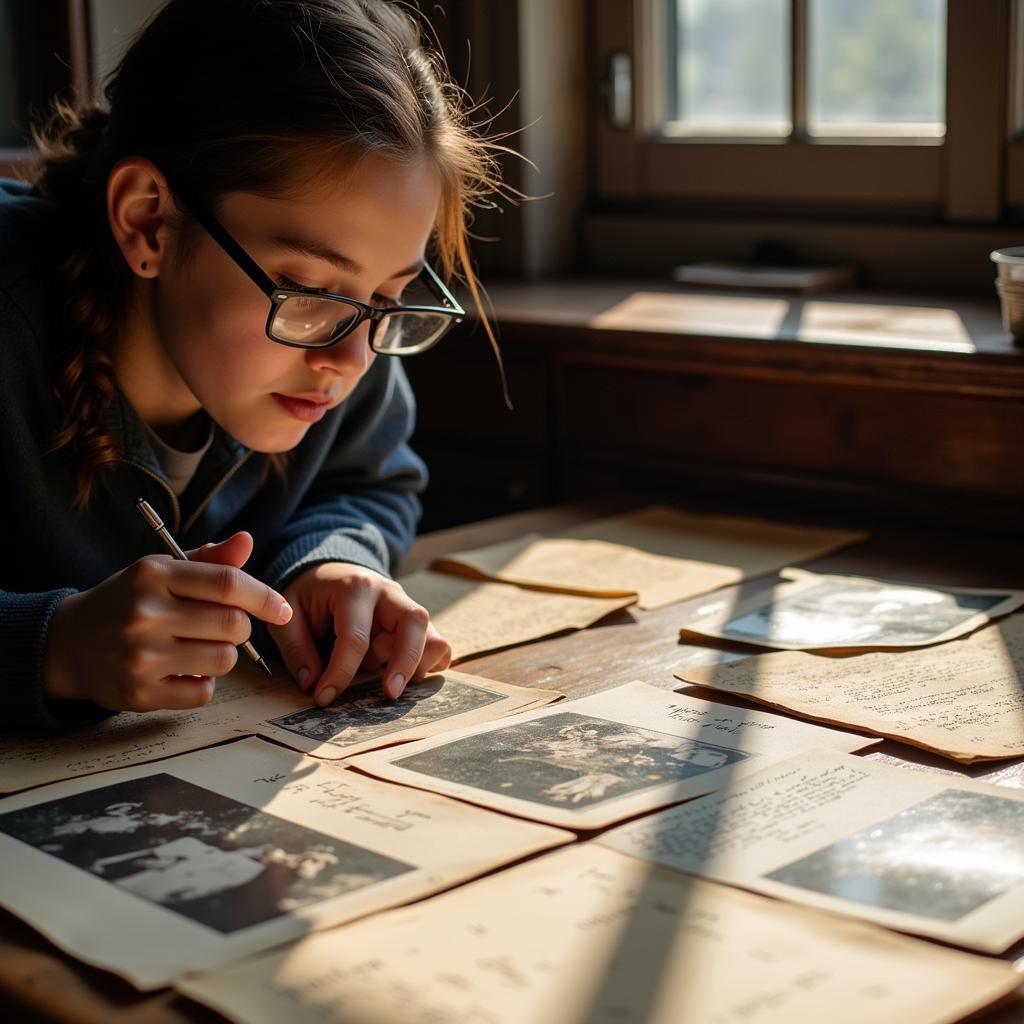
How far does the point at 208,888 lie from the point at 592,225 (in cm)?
178

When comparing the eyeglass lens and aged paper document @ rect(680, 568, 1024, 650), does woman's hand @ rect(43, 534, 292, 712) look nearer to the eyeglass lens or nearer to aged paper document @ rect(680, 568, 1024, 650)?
the eyeglass lens

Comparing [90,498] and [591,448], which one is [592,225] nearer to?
[591,448]

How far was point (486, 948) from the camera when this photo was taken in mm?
685

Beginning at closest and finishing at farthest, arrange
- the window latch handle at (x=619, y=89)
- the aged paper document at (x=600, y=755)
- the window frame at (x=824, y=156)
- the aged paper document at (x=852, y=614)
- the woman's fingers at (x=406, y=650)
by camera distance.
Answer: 1. the aged paper document at (x=600, y=755)
2. the woman's fingers at (x=406, y=650)
3. the aged paper document at (x=852, y=614)
4. the window frame at (x=824, y=156)
5. the window latch handle at (x=619, y=89)

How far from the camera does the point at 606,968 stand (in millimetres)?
665

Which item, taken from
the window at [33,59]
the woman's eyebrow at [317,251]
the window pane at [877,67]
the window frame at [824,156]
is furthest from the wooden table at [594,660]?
the window at [33,59]

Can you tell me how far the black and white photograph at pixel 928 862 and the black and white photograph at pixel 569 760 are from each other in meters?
0.14

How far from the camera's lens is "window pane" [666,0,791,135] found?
7.20ft

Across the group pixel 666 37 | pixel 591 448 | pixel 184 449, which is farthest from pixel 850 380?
pixel 666 37

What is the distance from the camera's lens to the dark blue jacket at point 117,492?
127cm

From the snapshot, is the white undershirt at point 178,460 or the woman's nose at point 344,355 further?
the white undershirt at point 178,460

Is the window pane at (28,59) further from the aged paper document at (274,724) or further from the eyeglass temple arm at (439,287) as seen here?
the aged paper document at (274,724)

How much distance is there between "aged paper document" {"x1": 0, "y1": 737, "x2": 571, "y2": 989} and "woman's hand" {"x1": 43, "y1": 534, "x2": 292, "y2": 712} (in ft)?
0.24

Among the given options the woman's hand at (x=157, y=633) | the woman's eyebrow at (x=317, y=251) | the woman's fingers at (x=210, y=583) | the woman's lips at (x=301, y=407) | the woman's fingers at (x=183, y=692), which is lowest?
the woman's fingers at (x=183, y=692)
